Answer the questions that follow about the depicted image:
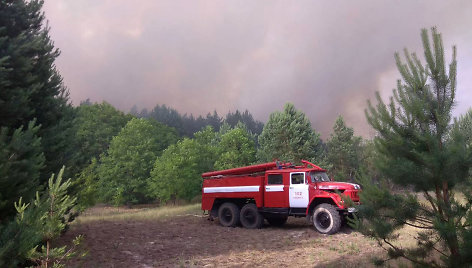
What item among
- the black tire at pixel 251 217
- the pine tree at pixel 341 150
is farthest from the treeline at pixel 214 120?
the black tire at pixel 251 217

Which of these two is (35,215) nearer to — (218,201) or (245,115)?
(218,201)

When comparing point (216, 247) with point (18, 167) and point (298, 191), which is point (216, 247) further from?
point (18, 167)

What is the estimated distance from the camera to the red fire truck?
42.6 ft

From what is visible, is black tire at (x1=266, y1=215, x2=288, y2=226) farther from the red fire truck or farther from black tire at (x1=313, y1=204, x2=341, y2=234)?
black tire at (x1=313, y1=204, x2=341, y2=234)

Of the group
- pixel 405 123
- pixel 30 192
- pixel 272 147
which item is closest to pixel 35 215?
pixel 30 192

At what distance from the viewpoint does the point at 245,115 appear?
143875 millimetres

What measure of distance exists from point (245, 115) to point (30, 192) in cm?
13774

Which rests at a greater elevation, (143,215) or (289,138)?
(289,138)

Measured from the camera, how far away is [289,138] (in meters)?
31.8

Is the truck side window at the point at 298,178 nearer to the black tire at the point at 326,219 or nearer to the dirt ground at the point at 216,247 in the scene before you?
the black tire at the point at 326,219

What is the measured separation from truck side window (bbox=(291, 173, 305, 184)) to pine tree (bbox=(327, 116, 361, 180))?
2830 centimetres

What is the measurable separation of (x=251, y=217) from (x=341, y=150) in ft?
96.5

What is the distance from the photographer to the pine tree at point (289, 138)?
100 ft

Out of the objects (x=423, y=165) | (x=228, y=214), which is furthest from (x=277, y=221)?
(x=423, y=165)
